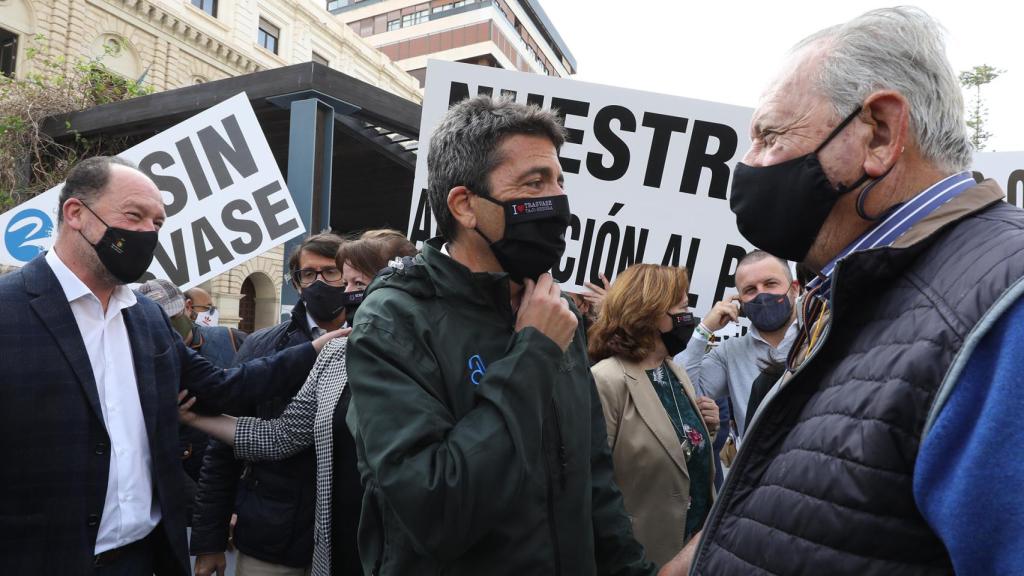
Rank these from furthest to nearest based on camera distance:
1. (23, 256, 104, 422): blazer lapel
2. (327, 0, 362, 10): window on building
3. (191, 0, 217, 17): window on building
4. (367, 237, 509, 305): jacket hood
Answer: (327, 0, 362, 10): window on building < (191, 0, 217, 17): window on building < (23, 256, 104, 422): blazer lapel < (367, 237, 509, 305): jacket hood

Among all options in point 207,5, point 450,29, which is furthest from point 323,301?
point 450,29

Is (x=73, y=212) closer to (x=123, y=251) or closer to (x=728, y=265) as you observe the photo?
(x=123, y=251)

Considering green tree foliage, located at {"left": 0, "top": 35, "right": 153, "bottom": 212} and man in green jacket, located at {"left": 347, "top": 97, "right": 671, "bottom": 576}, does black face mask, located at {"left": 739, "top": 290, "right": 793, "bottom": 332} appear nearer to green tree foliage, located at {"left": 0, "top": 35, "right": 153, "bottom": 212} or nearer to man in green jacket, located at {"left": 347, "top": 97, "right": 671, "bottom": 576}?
man in green jacket, located at {"left": 347, "top": 97, "right": 671, "bottom": 576}

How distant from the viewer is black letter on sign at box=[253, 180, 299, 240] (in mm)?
4121

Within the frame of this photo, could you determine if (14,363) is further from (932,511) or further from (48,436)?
(932,511)

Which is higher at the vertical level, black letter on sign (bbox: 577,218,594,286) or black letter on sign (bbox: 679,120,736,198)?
black letter on sign (bbox: 679,120,736,198)

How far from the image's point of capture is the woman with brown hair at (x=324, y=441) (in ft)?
7.13

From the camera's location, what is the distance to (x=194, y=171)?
166 inches

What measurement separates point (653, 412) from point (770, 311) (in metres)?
1.14

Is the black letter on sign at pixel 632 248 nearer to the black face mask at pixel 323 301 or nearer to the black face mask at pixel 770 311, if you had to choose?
the black face mask at pixel 770 311

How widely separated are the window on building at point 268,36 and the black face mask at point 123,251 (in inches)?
1078

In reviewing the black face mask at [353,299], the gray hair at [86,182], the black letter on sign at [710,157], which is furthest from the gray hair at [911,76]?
the black letter on sign at [710,157]

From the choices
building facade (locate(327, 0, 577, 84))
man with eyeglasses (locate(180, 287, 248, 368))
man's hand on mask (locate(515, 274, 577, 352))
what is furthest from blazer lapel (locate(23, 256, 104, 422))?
building facade (locate(327, 0, 577, 84))

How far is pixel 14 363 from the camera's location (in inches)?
74.2
